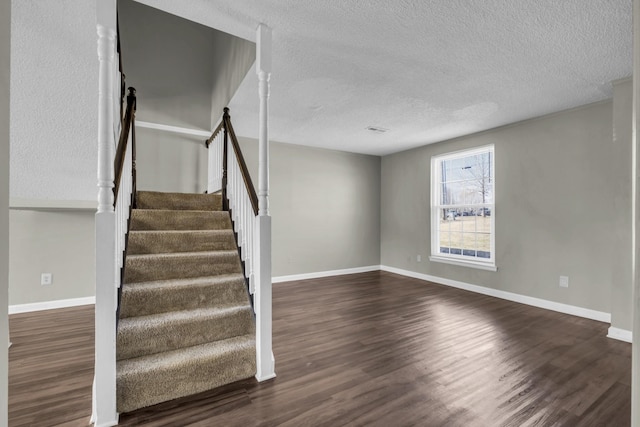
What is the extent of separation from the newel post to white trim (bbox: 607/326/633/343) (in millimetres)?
3190

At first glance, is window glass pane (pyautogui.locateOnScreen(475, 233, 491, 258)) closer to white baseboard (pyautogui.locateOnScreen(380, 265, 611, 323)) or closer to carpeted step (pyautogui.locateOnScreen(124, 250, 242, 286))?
white baseboard (pyautogui.locateOnScreen(380, 265, 611, 323))

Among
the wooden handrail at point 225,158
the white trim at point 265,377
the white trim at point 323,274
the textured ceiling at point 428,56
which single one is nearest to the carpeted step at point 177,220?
the wooden handrail at point 225,158

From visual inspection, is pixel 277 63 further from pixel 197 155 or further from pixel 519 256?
pixel 519 256

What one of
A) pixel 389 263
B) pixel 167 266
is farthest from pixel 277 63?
pixel 389 263

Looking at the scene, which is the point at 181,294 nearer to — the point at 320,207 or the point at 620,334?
the point at 320,207

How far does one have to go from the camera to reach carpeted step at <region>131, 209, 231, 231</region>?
2.76 metres

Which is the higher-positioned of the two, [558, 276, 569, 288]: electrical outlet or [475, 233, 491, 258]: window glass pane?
[475, 233, 491, 258]: window glass pane

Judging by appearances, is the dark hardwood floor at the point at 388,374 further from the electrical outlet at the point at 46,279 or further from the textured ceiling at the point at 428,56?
the textured ceiling at the point at 428,56

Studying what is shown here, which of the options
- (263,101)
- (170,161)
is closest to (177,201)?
(170,161)

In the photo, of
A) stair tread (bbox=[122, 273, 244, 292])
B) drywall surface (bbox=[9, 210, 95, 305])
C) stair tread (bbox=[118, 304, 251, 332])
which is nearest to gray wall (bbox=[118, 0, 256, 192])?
drywall surface (bbox=[9, 210, 95, 305])

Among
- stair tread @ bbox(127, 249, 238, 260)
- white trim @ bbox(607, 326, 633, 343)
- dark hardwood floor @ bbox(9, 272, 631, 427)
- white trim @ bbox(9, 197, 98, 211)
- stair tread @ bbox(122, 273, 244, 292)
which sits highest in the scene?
white trim @ bbox(9, 197, 98, 211)

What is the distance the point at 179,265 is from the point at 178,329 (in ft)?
1.91

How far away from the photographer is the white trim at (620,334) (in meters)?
2.70

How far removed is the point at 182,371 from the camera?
1.86 m
